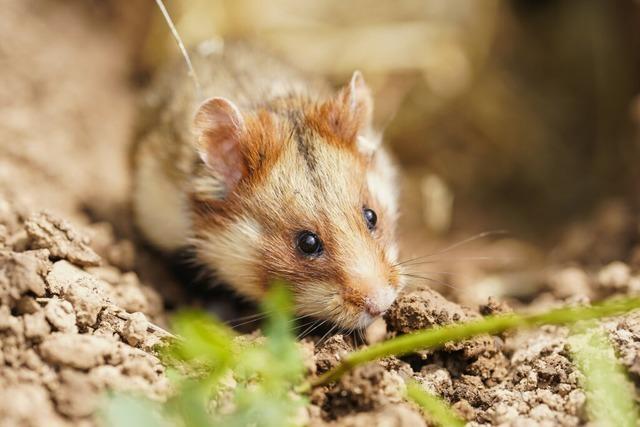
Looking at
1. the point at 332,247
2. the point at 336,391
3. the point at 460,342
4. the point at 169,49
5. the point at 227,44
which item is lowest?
the point at 336,391

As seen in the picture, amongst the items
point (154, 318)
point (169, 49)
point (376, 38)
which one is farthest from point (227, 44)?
point (154, 318)

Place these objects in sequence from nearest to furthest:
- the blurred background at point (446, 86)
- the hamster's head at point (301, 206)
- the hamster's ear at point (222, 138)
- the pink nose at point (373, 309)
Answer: the pink nose at point (373, 309) < the hamster's head at point (301, 206) < the hamster's ear at point (222, 138) < the blurred background at point (446, 86)

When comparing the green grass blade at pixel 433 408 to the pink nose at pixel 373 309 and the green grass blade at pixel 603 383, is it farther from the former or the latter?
the green grass blade at pixel 603 383

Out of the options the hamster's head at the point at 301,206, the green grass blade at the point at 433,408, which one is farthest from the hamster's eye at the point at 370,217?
the green grass blade at the point at 433,408

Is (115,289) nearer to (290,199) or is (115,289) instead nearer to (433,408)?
(290,199)

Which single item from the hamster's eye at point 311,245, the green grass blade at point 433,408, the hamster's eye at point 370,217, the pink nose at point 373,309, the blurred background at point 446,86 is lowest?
the green grass blade at point 433,408

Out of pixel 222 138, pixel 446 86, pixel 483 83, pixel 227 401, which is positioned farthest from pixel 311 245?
pixel 483 83

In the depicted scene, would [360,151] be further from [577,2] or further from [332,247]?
[577,2]
